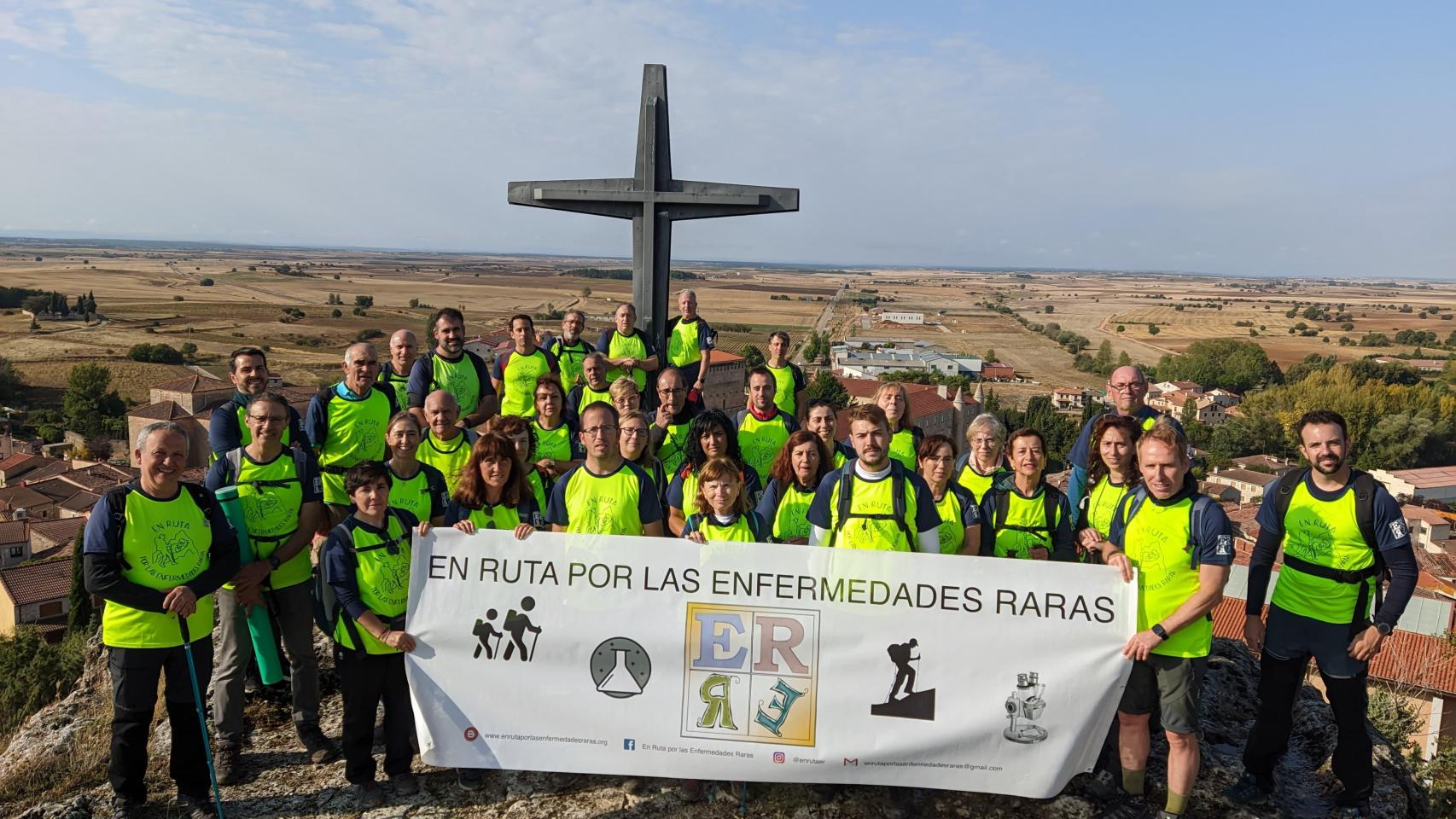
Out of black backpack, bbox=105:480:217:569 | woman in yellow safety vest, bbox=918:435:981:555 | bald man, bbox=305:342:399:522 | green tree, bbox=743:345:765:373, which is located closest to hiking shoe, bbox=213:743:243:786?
black backpack, bbox=105:480:217:569

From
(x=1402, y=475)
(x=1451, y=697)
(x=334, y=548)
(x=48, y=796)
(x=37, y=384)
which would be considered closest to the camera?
(x=334, y=548)

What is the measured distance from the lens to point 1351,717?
4.97 m

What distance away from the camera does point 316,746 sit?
543 cm

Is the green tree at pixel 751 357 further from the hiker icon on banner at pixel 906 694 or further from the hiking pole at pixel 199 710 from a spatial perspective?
the hiking pole at pixel 199 710

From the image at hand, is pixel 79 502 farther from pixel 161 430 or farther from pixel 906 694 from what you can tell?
pixel 906 694

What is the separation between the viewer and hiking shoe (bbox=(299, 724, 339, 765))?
5391mm

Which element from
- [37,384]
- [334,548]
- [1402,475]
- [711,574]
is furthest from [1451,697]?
[37,384]

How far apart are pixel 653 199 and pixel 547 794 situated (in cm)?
639

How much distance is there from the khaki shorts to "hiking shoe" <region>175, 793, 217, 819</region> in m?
5.10

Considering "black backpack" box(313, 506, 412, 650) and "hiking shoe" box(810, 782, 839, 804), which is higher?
"black backpack" box(313, 506, 412, 650)

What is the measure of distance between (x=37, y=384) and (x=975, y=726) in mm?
97559

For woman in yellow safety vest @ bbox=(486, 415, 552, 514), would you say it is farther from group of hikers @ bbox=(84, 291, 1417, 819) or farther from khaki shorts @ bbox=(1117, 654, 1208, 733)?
khaki shorts @ bbox=(1117, 654, 1208, 733)

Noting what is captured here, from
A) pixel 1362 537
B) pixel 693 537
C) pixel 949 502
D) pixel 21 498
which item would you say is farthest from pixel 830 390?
pixel 693 537

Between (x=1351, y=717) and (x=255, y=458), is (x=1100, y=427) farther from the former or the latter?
(x=255, y=458)
